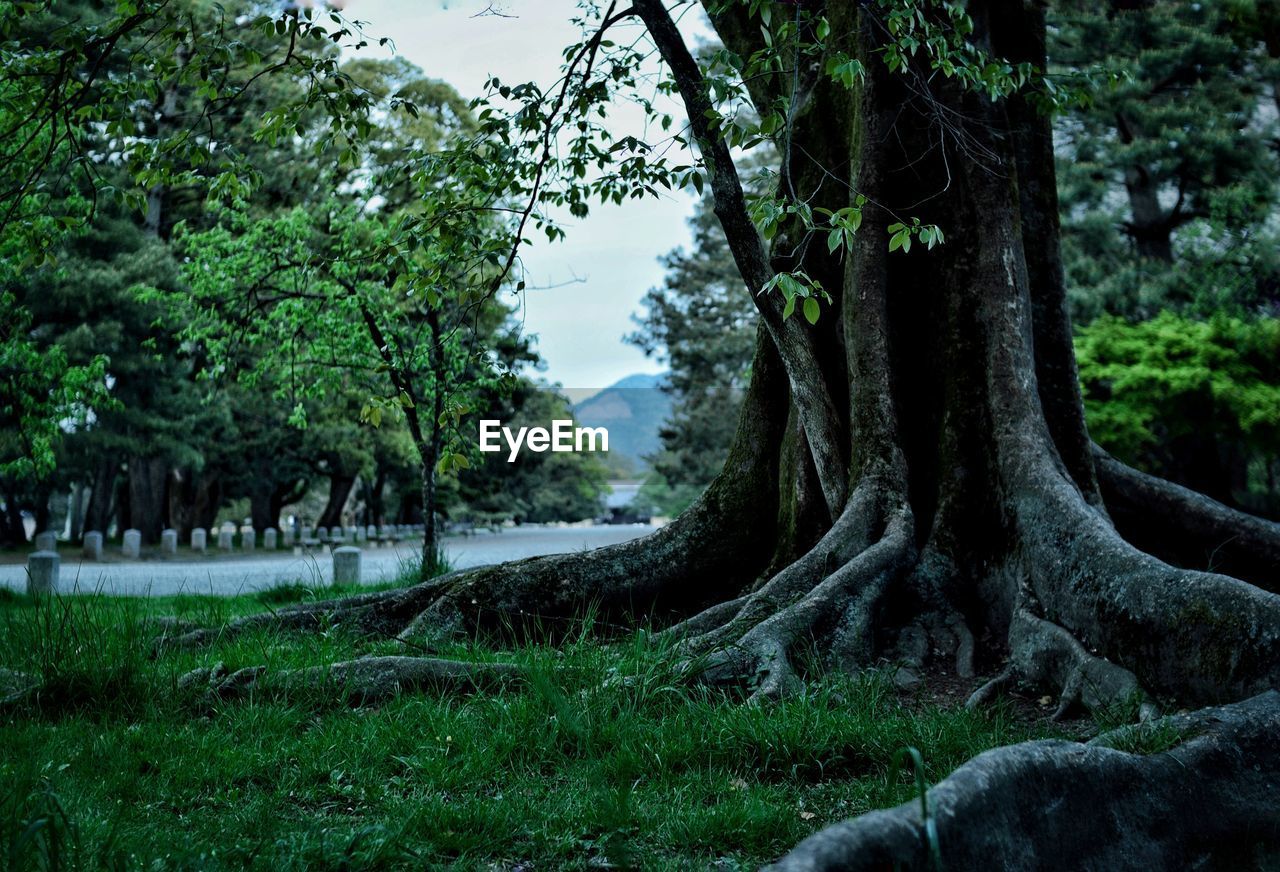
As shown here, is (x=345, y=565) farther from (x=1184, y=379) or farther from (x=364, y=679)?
(x=1184, y=379)

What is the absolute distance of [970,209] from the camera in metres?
7.51

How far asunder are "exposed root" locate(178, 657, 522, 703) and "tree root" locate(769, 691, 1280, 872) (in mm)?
3036

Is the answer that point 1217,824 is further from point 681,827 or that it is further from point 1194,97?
point 1194,97

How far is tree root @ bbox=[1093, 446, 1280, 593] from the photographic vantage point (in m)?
7.39

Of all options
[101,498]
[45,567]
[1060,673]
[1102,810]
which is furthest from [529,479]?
[1102,810]

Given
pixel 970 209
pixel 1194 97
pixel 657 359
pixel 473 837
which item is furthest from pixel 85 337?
pixel 657 359

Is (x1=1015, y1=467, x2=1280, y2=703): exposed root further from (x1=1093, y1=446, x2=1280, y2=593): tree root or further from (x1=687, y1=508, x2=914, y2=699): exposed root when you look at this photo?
(x1=1093, y1=446, x2=1280, y2=593): tree root

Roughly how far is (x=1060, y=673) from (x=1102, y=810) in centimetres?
241

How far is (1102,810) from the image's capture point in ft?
9.98

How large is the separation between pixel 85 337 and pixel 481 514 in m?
30.8

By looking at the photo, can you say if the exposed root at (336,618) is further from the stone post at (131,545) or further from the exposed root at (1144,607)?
the stone post at (131,545)

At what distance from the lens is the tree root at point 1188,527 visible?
7.39 meters

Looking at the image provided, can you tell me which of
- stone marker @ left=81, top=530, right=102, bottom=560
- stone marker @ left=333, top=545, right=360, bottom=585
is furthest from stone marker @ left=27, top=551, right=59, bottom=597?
stone marker @ left=81, top=530, right=102, bottom=560

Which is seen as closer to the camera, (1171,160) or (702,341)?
(1171,160)
